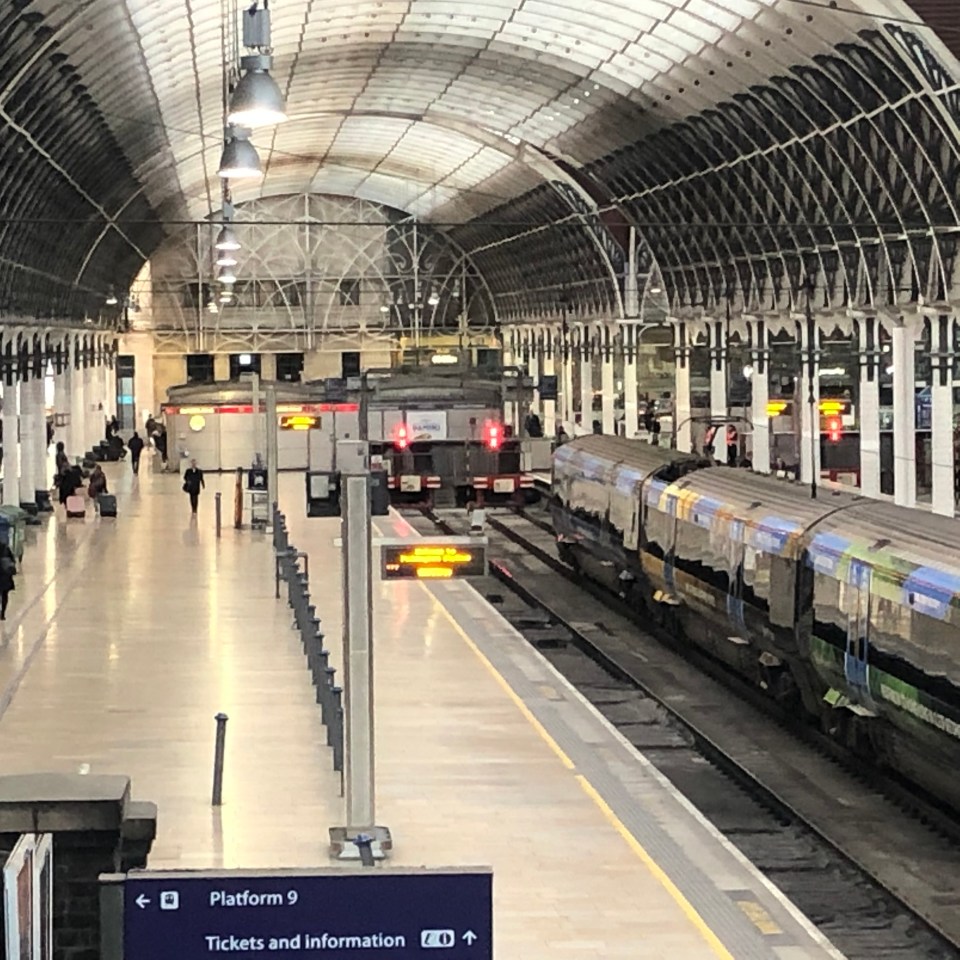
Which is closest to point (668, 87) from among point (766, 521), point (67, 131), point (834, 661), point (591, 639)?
point (67, 131)

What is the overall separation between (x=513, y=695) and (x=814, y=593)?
13.4ft

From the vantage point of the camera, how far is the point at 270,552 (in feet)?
144

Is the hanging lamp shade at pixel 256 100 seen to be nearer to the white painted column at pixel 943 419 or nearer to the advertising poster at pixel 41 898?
the advertising poster at pixel 41 898

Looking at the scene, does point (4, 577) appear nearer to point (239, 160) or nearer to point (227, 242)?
point (239, 160)

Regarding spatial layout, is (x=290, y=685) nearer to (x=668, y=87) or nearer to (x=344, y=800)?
(x=344, y=800)

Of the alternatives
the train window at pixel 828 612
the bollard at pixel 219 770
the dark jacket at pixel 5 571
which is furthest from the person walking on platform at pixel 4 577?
the train window at pixel 828 612

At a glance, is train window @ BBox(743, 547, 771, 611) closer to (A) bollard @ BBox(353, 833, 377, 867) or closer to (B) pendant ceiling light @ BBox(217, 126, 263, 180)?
(B) pendant ceiling light @ BBox(217, 126, 263, 180)

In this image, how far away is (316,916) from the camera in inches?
340

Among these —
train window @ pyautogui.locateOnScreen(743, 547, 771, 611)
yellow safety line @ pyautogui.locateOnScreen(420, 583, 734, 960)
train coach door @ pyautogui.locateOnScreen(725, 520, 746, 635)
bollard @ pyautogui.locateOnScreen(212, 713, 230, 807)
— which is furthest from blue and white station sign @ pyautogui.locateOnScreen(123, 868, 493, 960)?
train coach door @ pyautogui.locateOnScreen(725, 520, 746, 635)

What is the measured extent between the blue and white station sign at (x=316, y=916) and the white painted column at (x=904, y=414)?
115 ft

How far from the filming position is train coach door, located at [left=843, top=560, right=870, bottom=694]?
858 inches

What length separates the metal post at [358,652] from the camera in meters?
17.2

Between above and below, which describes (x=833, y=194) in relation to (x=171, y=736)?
above

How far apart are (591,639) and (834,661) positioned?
516 inches
